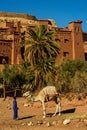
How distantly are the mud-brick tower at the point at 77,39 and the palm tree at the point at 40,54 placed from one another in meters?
20.8

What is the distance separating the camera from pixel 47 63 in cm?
3195

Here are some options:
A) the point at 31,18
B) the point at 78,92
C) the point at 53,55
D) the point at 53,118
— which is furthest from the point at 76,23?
→ the point at 53,118

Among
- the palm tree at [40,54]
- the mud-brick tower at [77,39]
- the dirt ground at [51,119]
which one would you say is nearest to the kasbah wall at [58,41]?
the mud-brick tower at [77,39]

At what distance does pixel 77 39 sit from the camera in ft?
179

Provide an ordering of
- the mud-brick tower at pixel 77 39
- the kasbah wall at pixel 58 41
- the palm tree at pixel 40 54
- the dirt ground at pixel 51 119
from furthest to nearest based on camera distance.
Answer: the mud-brick tower at pixel 77 39
the kasbah wall at pixel 58 41
the palm tree at pixel 40 54
the dirt ground at pixel 51 119

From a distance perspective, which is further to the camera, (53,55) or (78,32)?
(78,32)

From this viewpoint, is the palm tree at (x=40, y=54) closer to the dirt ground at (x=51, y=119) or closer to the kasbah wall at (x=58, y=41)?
the dirt ground at (x=51, y=119)

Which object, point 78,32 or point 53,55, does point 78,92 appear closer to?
point 53,55

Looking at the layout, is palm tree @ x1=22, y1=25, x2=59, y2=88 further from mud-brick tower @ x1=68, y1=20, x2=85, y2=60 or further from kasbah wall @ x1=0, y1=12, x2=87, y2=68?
mud-brick tower @ x1=68, y1=20, x2=85, y2=60

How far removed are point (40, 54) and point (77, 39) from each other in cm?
2325

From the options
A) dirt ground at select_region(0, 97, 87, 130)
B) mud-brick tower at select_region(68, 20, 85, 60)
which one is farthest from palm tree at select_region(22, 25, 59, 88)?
mud-brick tower at select_region(68, 20, 85, 60)

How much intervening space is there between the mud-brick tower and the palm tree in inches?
818

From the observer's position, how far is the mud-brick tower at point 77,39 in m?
53.6

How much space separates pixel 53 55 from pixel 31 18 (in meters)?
37.6
